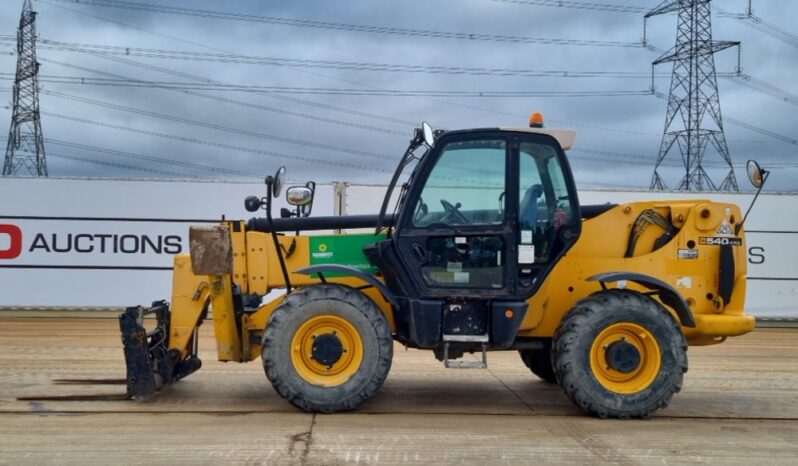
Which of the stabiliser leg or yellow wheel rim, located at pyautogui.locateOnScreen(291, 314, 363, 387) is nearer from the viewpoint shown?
yellow wheel rim, located at pyautogui.locateOnScreen(291, 314, 363, 387)

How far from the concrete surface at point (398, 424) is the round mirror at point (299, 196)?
168 centimetres

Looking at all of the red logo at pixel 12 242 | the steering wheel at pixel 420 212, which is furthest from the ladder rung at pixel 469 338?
the red logo at pixel 12 242

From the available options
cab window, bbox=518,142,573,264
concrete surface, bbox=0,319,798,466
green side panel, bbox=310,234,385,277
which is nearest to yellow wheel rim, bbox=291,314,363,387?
concrete surface, bbox=0,319,798,466

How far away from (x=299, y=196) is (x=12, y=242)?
10387 millimetres

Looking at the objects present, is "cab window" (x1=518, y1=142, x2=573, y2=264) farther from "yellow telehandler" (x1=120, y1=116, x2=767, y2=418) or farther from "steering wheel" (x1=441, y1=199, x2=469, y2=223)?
"steering wheel" (x1=441, y1=199, x2=469, y2=223)

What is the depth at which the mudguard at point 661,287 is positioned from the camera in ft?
22.0

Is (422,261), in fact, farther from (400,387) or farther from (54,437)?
(54,437)

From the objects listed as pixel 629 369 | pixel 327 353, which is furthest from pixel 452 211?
pixel 629 369

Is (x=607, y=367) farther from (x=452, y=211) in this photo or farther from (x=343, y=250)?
(x=343, y=250)

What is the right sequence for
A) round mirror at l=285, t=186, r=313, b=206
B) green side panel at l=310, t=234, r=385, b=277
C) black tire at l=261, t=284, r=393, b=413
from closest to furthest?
black tire at l=261, t=284, r=393, b=413, round mirror at l=285, t=186, r=313, b=206, green side panel at l=310, t=234, r=385, b=277

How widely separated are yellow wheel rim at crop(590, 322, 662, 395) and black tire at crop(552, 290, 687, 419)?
0.04 feet

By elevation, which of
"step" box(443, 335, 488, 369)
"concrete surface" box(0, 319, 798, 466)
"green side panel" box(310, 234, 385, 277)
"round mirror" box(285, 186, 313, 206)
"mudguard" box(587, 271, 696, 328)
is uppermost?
"round mirror" box(285, 186, 313, 206)

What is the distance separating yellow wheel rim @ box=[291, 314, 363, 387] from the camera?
647cm

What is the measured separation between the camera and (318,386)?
21.2 ft
